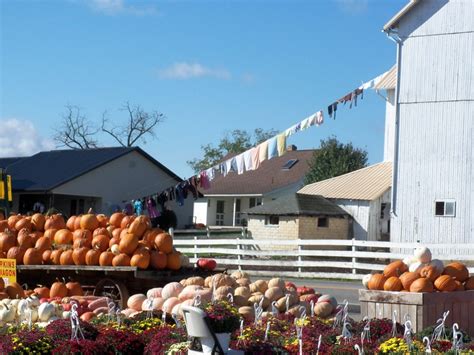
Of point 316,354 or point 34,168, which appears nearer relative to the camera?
point 316,354

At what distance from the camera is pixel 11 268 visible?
12508mm

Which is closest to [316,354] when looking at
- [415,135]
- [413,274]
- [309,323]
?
[309,323]

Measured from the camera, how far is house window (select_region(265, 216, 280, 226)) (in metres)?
40.4

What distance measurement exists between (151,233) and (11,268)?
228 cm

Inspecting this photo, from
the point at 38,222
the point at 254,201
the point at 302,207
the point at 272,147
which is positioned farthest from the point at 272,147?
the point at 254,201

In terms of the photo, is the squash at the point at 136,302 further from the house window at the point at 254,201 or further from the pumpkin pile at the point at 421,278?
the house window at the point at 254,201

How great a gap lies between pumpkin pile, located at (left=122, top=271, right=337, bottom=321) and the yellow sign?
7.45 ft

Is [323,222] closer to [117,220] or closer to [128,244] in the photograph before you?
[117,220]

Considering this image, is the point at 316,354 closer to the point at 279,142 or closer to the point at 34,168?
the point at 279,142

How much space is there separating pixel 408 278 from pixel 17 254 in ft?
21.5

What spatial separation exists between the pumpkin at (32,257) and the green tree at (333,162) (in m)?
44.1

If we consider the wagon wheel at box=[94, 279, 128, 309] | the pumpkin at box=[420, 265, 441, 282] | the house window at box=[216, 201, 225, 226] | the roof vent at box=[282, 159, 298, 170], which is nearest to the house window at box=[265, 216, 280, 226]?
the house window at box=[216, 201, 225, 226]

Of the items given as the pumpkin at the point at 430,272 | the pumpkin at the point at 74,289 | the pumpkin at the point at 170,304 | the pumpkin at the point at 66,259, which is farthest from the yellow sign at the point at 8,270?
the pumpkin at the point at 430,272

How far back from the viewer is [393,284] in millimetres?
11133
